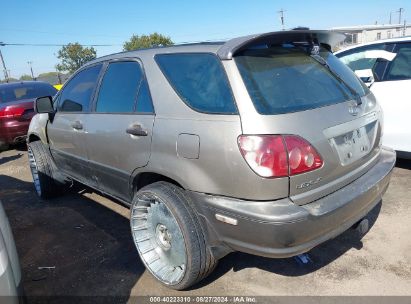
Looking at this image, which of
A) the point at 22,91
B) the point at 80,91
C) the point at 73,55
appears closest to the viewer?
the point at 80,91

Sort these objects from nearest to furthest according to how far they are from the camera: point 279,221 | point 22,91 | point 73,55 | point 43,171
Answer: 1. point 279,221
2. point 43,171
3. point 22,91
4. point 73,55

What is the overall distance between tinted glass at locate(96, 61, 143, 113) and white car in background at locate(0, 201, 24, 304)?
54.6 inches

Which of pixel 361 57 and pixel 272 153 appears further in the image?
pixel 361 57

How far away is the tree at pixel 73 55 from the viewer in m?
68.7

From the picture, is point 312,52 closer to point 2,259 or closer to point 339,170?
point 339,170

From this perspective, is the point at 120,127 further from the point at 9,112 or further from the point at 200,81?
the point at 9,112

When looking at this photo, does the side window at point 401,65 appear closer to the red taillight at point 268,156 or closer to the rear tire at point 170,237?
the red taillight at point 268,156

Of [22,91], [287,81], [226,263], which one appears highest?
[287,81]

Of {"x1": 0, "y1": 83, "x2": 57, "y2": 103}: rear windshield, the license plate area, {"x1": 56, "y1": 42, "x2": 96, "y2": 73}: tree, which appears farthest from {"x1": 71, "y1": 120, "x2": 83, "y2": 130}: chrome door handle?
{"x1": 56, "y1": 42, "x2": 96, "y2": 73}: tree

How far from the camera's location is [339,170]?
243 centimetres

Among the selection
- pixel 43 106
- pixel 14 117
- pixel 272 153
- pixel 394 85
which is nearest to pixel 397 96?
pixel 394 85

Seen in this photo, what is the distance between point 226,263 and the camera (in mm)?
3117

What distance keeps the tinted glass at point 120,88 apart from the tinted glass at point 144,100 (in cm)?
7

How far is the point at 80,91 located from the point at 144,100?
4.32 feet
